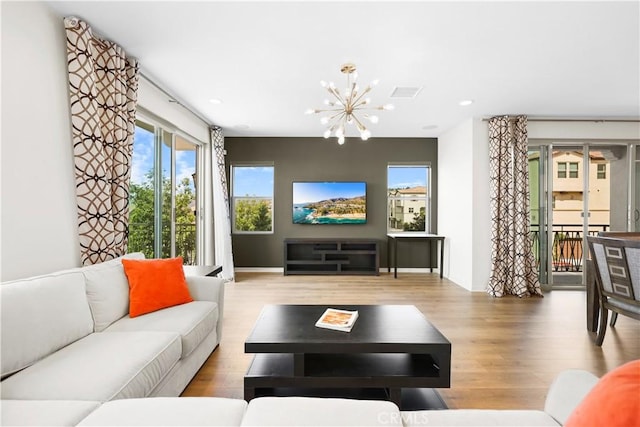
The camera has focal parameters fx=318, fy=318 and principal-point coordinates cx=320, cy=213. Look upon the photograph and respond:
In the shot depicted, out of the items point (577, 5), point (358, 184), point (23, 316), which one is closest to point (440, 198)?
point (358, 184)

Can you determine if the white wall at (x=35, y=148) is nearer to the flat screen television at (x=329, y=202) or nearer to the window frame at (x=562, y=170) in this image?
the flat screen television at (x=329, y=202)

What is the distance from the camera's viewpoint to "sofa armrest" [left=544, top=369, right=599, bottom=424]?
1021mm

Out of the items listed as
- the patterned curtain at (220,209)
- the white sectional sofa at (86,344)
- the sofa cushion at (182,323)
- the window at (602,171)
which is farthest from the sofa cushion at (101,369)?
the window at (602,171)

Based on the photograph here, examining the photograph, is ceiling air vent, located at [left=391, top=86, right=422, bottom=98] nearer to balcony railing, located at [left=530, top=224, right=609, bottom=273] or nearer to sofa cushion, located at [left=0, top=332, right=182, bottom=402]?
sofa cushion, located at [left=0, top=332, right=182, bottom=402]

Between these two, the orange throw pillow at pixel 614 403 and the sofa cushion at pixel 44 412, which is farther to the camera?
the sofa cushion at pixel 44 412

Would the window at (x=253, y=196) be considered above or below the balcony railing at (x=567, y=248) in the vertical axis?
above

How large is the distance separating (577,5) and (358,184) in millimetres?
3981

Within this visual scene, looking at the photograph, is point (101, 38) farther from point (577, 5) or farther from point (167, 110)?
point (577, 5)

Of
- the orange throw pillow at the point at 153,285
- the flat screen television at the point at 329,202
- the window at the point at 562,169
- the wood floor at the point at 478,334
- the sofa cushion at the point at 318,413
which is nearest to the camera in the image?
the sofa cushion at the point at 318,413

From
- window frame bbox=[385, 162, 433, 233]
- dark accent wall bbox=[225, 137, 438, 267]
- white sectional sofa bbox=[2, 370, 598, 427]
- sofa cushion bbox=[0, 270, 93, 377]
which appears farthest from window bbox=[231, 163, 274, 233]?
white sectional sofa bbox=[2, 370, 598, 427]

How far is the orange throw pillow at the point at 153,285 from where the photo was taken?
2.21 metres

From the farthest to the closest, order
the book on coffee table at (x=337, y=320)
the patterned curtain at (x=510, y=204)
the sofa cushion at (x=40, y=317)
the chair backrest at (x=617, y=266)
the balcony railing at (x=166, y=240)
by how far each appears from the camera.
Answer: the patterned curtain at (x=510, y=204)
the balcony railing at (x=166, y=240)
the chair backrest at (x=617, y=266)
the book on coffee table at (x=337, y=320)
the sofa cushion at (x=40, y=317)

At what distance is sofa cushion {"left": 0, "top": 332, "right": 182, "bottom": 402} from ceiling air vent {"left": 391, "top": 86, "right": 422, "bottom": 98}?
312 cm

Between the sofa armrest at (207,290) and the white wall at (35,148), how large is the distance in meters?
0.82
